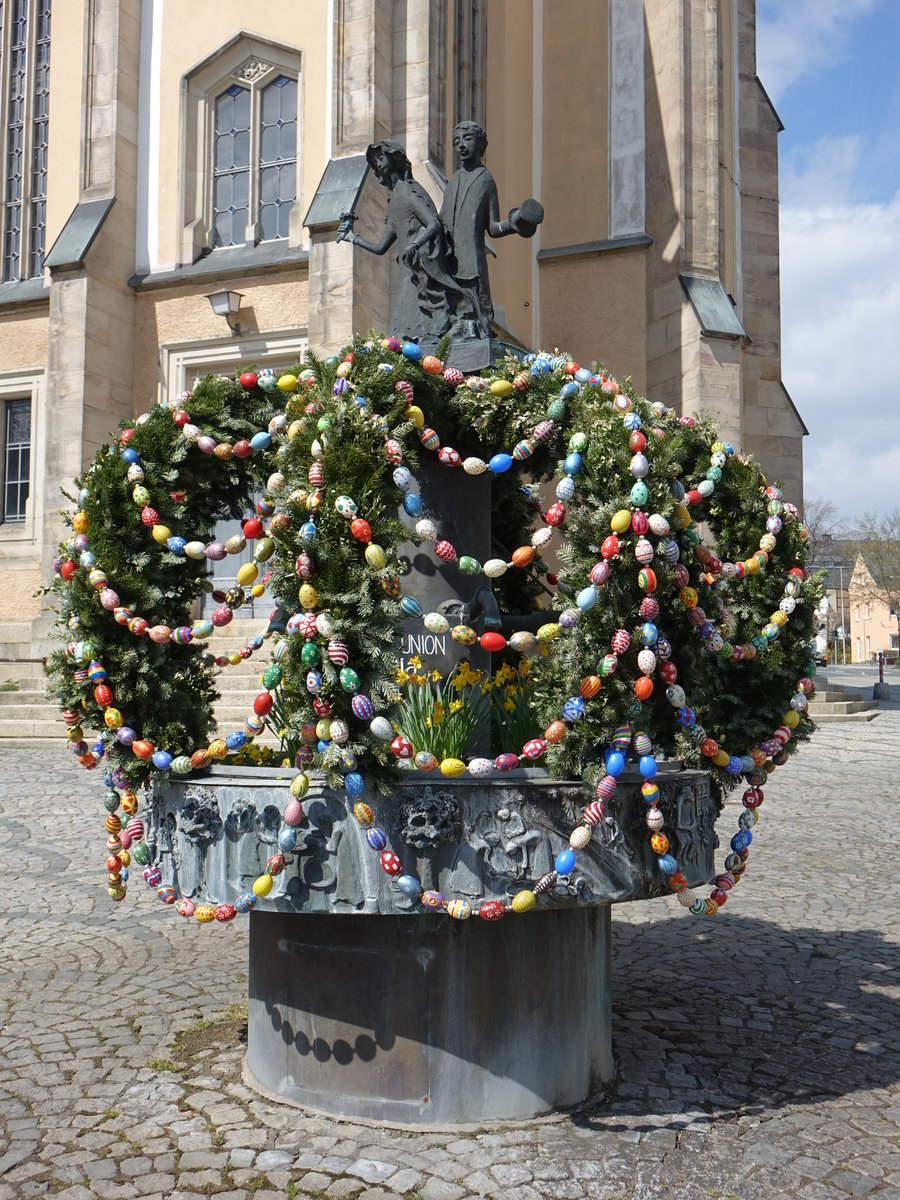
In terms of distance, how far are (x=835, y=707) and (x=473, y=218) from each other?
15.7 meters

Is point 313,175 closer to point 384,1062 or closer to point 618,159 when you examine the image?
point 618,159

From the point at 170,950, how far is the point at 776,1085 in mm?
2972

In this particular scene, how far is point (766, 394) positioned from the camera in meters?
21.2

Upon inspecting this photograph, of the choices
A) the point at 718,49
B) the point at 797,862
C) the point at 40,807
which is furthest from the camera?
the point at 718,49

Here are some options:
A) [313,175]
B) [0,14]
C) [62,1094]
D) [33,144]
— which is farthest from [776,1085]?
[0,14]

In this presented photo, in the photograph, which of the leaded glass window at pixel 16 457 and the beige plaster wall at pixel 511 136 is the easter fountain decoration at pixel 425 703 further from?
the leaded glass window at pixel 16 457

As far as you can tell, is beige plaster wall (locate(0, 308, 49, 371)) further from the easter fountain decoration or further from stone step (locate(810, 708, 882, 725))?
the easter fountain decoration

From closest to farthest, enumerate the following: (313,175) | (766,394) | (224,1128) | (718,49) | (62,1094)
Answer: (224,1128)
(62,1094)
(313,175)
(718,49)
(766,394)

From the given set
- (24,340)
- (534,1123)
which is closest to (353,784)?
(534,1123)

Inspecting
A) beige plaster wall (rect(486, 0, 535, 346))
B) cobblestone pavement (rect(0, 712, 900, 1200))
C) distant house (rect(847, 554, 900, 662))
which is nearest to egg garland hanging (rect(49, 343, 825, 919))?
cobblestone pavement (rect(0, 712, 900, 1200))

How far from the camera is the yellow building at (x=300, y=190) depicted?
14758 mm

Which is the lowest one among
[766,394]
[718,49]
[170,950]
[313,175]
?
[170,950]

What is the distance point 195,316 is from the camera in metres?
16.6

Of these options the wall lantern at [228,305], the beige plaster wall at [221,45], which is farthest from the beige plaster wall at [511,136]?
the wall lantern at [228,305]
